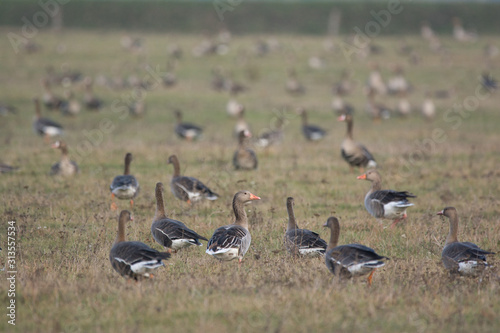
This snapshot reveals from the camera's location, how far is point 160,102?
3288 centimetres

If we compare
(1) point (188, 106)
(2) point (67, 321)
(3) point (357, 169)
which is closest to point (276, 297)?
(2) point (67, 321)

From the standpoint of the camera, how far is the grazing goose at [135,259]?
724 cm

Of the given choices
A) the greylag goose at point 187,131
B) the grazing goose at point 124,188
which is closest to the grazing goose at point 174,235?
the grazing goose at point 124,188

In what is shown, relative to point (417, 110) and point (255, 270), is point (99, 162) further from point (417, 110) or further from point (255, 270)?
point (417, 110)

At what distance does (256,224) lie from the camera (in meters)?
11.2

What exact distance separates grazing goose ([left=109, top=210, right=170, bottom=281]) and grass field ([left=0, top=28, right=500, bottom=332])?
0.18m

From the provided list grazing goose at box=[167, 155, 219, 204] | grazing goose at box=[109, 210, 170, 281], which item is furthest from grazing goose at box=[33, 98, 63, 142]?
grazing goose at box=[109, 210, 170, 281]

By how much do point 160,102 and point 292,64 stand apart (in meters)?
16.6

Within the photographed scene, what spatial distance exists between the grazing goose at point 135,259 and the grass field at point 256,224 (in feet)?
0.60

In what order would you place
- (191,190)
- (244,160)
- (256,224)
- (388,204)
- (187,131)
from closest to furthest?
(388,204) → (256,224) → (191,190) → (244,160) → (187,131)

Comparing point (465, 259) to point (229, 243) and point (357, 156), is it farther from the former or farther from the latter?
point (357, 156)

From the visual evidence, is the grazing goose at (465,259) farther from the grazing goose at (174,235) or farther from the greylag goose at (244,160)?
the greylag goose at (244,160)

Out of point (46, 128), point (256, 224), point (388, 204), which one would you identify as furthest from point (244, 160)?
point (46, 128)

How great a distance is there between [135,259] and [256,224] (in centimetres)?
420
